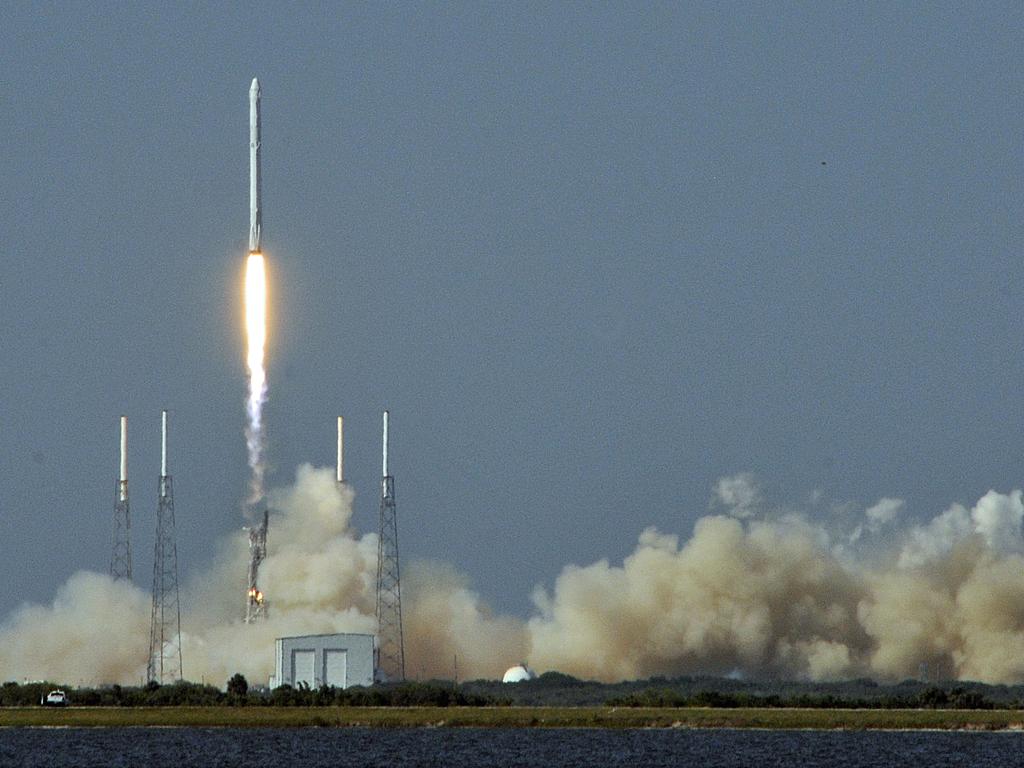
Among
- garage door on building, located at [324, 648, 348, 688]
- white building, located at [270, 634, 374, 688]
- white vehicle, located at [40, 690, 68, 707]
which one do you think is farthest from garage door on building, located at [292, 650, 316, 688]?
white vehicle, located at [40, 690, 68, 707]

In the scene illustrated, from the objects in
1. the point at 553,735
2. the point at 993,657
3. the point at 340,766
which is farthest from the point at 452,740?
the point at 993,657

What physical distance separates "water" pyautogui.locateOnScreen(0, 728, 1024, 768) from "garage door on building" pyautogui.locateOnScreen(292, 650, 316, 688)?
14.6 feet

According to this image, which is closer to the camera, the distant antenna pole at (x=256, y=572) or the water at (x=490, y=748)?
the water at (x=490, y=748)

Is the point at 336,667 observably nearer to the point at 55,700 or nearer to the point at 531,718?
the point at 55,700

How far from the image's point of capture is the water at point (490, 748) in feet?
445

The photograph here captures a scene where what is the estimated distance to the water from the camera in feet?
445

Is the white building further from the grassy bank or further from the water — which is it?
the grassy bank

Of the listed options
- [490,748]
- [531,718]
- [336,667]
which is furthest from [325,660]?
[490,748]

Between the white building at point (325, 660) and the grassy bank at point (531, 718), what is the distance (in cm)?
736

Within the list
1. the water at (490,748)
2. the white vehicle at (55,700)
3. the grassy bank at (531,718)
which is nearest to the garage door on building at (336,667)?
the water at (490,748)

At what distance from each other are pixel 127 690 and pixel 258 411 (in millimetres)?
12959

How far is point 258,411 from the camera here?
156375 millimetres

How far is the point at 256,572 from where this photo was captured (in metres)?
169

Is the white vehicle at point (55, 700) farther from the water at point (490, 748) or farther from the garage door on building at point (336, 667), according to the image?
the garage door on building at point (336, 667)
